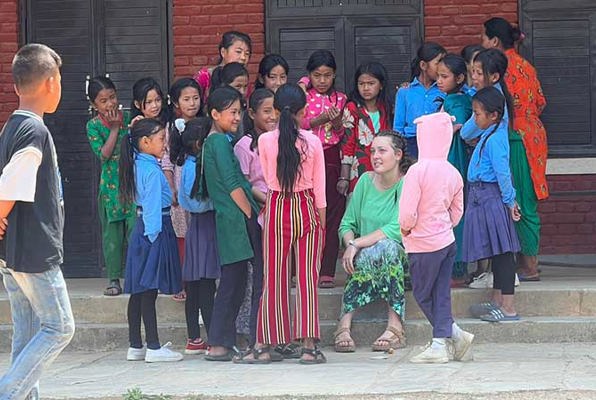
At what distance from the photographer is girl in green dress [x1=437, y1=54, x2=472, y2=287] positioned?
8.52m

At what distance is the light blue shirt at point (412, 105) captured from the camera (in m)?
8.74

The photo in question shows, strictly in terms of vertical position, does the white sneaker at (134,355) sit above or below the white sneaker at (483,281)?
below

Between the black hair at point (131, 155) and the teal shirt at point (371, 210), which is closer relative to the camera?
the black hair at point (131, 155)

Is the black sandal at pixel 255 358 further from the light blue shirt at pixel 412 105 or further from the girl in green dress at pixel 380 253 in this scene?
the light blue shirt at pixel 412 105

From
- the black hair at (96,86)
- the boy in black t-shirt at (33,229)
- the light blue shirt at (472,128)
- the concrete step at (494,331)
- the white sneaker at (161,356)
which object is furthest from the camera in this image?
the black hair at (96,86)

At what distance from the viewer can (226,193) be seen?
303 inches

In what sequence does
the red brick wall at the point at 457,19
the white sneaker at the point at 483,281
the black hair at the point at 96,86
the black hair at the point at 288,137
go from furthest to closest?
the red brick wall at the point at 457,19 → the black hair at the point at 96,86 → the white sneaker at the point at 483,281 → the black hair at the point at 288,137

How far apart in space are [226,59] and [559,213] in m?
3.18

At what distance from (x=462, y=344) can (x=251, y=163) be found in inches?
72.6

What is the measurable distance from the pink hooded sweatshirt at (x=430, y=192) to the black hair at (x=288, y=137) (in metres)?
0.70

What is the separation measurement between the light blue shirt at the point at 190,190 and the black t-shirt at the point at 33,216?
81.7 inches

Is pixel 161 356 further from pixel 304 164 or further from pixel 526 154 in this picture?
pixel 526 154

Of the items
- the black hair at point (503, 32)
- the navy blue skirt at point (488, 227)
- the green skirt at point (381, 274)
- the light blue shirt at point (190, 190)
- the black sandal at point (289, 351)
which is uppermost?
the black hair at point (503, 32)

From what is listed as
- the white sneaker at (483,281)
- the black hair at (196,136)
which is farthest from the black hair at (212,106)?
the white sneaker at (483,281)
